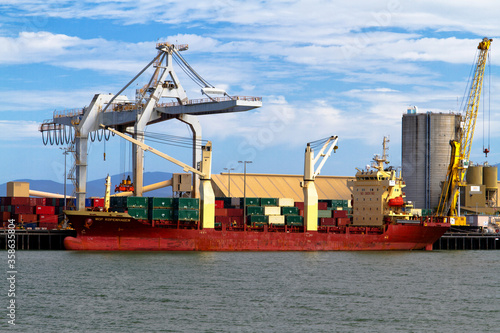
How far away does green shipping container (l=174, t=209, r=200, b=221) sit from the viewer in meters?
55.2

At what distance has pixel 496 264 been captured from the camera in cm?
5300

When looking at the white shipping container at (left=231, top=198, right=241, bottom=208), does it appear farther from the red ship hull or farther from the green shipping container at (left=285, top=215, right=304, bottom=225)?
the red ship hull

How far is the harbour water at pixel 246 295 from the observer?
2753 centimetres

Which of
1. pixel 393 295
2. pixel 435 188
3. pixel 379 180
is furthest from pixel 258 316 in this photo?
pixel 435 188

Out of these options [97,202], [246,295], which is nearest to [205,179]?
[97,202]

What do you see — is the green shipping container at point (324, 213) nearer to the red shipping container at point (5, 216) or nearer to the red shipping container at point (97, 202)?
the red shipping container at point (97, 202)

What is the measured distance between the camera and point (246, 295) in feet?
110

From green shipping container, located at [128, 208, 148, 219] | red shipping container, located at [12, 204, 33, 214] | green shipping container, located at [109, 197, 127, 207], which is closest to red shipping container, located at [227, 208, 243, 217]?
green shipping container, located at [128, 208, 148, 219]

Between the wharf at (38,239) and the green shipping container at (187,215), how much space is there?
30.8 ft

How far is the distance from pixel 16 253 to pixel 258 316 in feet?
101

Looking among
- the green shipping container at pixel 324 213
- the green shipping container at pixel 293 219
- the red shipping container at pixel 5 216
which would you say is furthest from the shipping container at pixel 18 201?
the green shipping container at pixel 324 213

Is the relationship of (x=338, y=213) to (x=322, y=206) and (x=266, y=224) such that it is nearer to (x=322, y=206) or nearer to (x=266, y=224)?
(x=322, y=206)

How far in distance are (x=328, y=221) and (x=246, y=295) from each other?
35.0 m

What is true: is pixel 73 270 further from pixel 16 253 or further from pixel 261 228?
pixel 261 228
